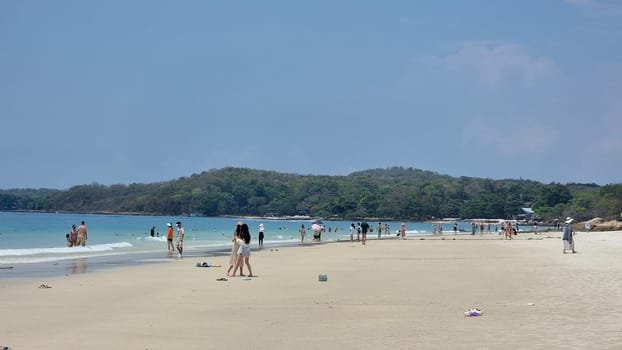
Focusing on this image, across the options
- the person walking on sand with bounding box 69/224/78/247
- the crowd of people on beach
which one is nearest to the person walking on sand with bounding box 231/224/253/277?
the crowd of people on beach

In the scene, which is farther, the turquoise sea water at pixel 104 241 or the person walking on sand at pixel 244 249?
the turquoise sea water at pixel 104 241

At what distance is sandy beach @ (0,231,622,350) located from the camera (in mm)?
9992

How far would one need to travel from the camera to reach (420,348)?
9.39 meters

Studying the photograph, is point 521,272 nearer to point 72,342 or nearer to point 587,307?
point 587,307

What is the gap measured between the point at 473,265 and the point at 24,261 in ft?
54.5

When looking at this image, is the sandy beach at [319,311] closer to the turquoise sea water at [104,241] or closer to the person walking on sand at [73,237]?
the turquoise sea water at [104,241]

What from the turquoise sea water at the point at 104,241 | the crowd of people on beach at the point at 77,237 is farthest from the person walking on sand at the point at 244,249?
the crowd of people on beach at the point at 77,237

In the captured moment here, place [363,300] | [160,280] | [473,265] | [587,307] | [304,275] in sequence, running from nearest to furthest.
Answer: [587,307]
[363,300]
[160,280]
[304,275]
[473,265]

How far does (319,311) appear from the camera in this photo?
13.2 m

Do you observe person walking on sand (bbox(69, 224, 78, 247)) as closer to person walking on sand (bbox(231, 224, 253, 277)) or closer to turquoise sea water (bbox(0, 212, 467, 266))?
turquoise sea water (bbox(0, 212, 467, 266))

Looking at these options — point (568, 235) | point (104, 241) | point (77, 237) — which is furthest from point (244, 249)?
point (104, 241)

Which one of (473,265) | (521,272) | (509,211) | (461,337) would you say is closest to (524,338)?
(461,337)

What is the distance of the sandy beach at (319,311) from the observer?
9992mm

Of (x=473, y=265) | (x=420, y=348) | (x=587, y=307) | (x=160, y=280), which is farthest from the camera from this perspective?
(x=473, y=265)
